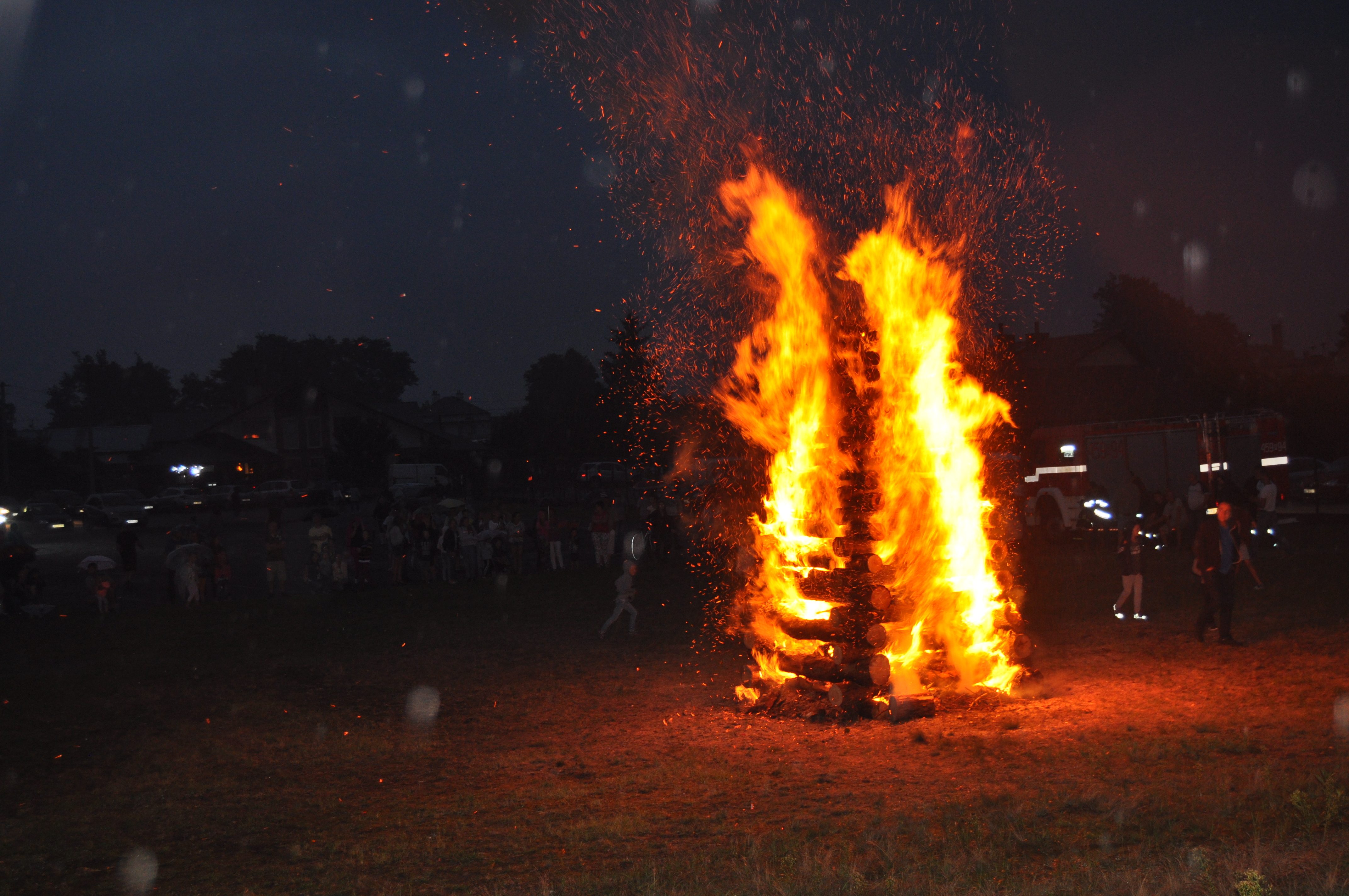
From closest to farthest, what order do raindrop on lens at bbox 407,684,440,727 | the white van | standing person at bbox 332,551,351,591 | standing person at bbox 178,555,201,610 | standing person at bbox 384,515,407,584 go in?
raindrop on lens at bbox 407,684,440,727 → standing person at bbox 178,555,201,610 → standing person at bbox 332,551,351,591 → standing person at bbox 384,515,407,584 → the white van

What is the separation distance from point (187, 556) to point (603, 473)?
34.9 meters

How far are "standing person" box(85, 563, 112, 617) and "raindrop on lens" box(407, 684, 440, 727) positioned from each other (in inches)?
417

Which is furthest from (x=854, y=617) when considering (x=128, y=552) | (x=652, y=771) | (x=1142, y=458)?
(x=1142, y=458)

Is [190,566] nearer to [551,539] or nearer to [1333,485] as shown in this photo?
[551,539]

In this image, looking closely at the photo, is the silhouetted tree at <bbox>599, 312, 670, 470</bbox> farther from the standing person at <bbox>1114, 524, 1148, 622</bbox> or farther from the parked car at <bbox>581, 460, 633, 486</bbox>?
the standing person at <bbox>1114, 524, 1148, 622</bbox>

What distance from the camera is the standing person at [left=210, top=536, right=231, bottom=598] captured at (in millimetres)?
20625

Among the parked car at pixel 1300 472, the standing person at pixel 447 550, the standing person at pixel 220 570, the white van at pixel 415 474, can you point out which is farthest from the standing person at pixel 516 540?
the white van at pixel 415 474

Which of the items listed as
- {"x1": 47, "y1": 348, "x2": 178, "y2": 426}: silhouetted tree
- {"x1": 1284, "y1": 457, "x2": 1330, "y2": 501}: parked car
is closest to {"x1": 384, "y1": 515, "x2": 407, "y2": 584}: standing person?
{"x1": 1284, "y1": 457, "x2": 1330, "y2": 501}: parked car

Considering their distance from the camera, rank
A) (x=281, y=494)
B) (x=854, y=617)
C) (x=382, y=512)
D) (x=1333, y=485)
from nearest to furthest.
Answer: (x=854, y=617) < (x=382, y=512) < (x=1333, y=485) < (x=281, y=494)

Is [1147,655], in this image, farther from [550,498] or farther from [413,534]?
[550,498]

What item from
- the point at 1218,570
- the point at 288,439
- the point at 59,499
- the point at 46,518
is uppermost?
the point at 288,439

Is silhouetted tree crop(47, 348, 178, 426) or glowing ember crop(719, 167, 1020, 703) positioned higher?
silhouetted tree crop(47, 348, 178, 426)

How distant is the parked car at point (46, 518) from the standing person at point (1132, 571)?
4661cm

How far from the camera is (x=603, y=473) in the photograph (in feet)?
180
